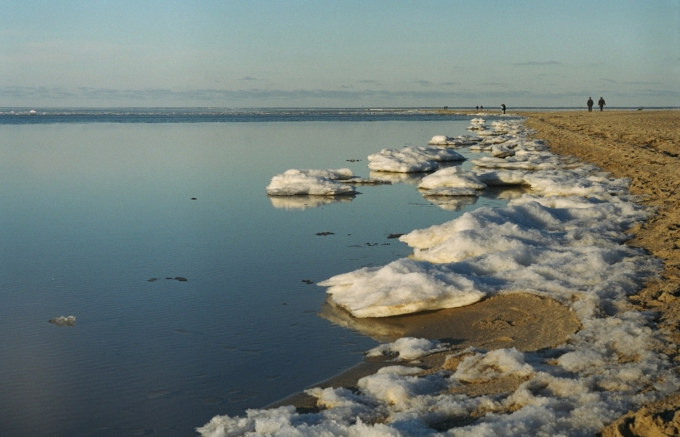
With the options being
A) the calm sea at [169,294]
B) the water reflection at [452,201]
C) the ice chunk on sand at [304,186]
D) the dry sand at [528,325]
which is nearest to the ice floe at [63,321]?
the calm sea at [169,294]

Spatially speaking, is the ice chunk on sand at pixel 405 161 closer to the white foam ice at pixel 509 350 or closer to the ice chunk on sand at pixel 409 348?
the white foam ice at pixel 509 350

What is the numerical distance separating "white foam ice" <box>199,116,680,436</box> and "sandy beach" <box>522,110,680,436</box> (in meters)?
0.16

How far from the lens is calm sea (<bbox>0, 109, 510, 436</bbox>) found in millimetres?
5406

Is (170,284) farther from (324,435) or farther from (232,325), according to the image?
(324,435)

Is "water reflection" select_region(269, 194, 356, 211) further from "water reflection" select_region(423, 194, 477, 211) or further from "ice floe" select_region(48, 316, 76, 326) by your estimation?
"ice floe" select_region(48, 316, 76, 326)

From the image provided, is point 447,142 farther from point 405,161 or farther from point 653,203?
point 653,203

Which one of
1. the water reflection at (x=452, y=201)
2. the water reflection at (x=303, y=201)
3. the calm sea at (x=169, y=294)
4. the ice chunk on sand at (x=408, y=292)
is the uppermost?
the ice chunk on sand at (x=408, y=292)

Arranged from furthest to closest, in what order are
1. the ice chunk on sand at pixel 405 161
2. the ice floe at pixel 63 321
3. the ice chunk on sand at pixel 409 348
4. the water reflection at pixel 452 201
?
the ice chunk on sand at pixel 405 161 → the water reflection at pixel 452 201 → the ice floe at pixel 63 321 → the ice chunk on sand at pixel 409 348

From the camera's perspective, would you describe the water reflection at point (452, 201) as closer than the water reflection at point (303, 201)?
Yes

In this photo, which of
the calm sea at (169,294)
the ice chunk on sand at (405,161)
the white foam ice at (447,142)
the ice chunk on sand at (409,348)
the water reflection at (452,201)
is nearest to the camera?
the calm sea at (169,294)

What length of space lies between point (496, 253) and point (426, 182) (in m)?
9.36

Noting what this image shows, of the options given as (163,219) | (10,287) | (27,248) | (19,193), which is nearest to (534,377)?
(10,287)

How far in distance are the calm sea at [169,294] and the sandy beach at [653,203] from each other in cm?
259

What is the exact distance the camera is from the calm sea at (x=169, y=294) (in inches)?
213
